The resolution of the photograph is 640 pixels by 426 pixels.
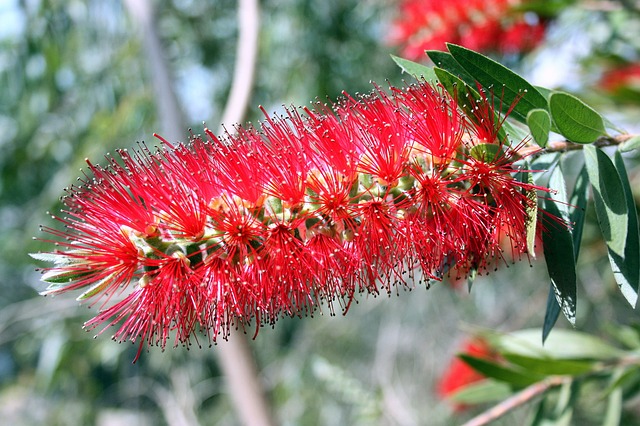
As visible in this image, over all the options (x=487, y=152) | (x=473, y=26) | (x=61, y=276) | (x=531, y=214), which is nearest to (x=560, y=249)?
(x=531, y=214)

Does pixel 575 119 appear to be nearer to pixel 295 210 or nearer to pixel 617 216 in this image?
pixel 617 216

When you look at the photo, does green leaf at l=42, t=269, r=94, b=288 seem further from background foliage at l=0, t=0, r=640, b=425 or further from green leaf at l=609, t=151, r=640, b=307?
background foliage at l=0, t=0, r=640, b=425

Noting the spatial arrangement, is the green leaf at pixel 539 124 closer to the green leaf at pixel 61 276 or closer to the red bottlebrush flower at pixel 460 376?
the green leaf at pixel 61 276

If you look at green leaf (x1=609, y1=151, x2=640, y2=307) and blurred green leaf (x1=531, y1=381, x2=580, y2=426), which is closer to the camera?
green leaf (x1=609, y1=151, x2=640, y2=307)

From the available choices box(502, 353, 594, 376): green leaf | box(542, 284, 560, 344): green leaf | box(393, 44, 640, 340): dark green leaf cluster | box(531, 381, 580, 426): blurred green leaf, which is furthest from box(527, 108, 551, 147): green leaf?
box(531, 381, 580, 426): blurred green leaf

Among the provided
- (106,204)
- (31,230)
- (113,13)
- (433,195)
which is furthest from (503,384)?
(113,13)

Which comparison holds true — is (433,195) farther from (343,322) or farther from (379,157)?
(343,322)

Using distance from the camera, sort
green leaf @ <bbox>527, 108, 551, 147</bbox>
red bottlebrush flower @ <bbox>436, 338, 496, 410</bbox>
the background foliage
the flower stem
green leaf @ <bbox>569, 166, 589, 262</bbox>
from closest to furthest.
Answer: green leaf @ <bbox>527, 108, 551, 147</bbox> < green leaf @ <bbox>569, 166, 589, 262</bbox> < the flower stem < red bottlebrush flower @ <bbox>436, 338, 496, 410</bbox> < the background foliage
